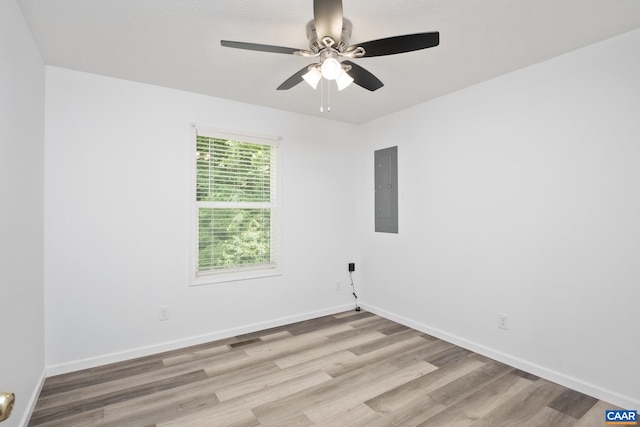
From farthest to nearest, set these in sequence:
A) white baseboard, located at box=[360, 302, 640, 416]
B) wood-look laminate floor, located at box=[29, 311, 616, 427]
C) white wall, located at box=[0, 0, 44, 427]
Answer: white baseboard, located at box=[360, 302, 640, 416] → wood-look laminate floor, located at box=[29, 311, 616, 427] → white wall, located at box=[0, 0, 44, 427]

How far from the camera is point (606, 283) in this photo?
7.31 feet

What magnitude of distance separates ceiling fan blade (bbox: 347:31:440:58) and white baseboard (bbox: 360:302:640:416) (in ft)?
8.33

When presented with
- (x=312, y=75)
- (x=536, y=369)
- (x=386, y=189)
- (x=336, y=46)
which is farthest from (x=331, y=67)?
(x=536, y=369)

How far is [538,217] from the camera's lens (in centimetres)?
257

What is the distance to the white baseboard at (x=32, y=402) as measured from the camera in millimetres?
1925

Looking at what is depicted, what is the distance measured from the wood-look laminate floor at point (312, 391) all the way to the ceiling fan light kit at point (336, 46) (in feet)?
6.98

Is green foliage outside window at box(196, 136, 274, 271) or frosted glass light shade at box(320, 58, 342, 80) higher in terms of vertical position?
frosted glass light shade at box(320, 58, 342, 80)

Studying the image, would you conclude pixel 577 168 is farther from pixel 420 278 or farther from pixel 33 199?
pixel 33 199

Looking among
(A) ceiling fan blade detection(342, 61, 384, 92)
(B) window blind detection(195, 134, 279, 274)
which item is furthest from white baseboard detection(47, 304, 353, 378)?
(A) ceiling fan blade detection(342, 61, 384, 92)

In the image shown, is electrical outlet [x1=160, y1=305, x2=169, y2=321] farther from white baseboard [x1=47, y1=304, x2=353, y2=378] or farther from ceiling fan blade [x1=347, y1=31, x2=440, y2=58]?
ceiling fan blade [x1=347, y1=31, x2=440, y2=58]

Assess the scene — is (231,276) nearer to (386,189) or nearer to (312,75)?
(386,189)

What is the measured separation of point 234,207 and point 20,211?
1779 millimetres

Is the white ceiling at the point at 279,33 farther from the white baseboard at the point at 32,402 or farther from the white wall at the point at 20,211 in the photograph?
the white baseboard at the point at 32,402

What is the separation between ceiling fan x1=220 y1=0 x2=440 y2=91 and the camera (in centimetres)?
158
